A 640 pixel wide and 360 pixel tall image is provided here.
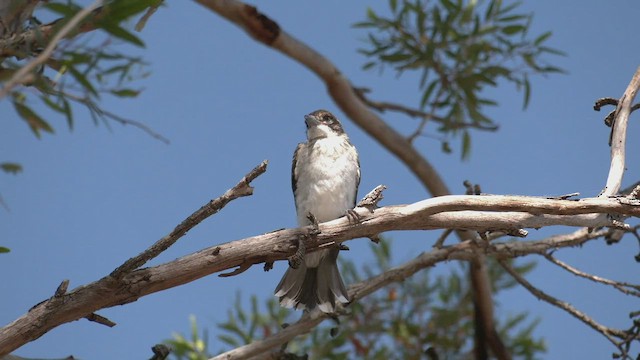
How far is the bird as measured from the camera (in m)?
4.12

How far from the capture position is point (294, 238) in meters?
3.10

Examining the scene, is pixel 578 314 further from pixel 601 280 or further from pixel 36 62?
pixel 36 62

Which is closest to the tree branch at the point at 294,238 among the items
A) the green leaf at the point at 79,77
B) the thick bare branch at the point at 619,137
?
the thick bare branch at the point at 619,137

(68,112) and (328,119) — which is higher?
(328,119)

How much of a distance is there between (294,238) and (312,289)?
43.3 inches

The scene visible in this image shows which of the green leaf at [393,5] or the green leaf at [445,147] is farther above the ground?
the green leaf at [393,5]

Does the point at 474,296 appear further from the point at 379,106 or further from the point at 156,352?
the point at 156,352

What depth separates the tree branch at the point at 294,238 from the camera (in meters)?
2.89

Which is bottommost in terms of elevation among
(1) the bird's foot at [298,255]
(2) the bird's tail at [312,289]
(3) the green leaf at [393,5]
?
(1) the bird's foot at [298,255]

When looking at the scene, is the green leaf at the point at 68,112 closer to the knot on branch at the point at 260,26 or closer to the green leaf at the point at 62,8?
the green leaf at the point at 62,8

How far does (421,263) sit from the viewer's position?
4441mm

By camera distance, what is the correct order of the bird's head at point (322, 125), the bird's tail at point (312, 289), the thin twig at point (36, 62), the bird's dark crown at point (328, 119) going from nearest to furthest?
the thin twig at point (36, 62) < the bird's tail at point (312, 289) < the bird's head at point (322, 125) < the bird's dark crown at point (328, 119)

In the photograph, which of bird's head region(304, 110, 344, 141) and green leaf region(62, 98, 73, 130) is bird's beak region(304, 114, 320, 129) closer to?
bird's head region(304, 110, 344, 141)

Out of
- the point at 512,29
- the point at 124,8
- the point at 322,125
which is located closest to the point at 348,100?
the point at 322,125
